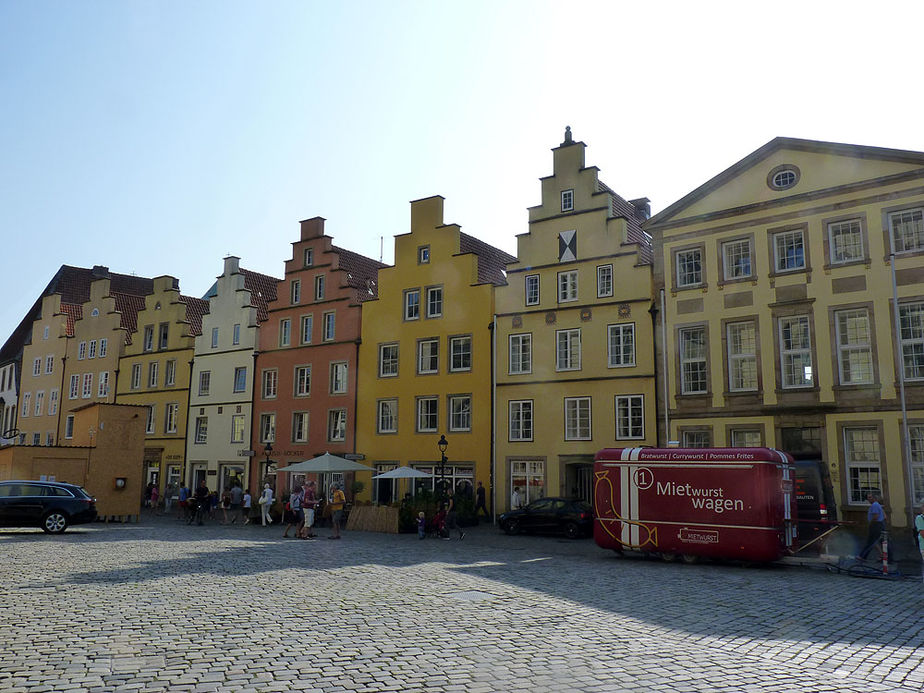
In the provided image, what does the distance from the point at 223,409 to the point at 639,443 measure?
25.4 m

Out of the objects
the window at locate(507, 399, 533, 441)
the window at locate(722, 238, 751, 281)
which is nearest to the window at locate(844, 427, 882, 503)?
the window at locate(722, 238, 751, 281)

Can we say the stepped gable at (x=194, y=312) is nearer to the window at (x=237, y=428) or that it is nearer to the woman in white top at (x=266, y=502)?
the window at (x=237, y=428)

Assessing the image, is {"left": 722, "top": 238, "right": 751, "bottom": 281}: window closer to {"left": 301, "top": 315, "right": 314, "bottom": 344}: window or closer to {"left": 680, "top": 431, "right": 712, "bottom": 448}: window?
{"left": 680, "top": 431, "right": 712, "bottom": 448}: window

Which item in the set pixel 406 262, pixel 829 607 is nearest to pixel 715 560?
pixel 829 607

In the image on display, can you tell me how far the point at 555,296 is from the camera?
113 feet

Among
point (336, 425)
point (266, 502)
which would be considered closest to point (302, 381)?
point (336, 425)

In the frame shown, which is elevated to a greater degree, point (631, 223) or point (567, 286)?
point (631, 223)

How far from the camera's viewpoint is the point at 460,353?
3741 cm

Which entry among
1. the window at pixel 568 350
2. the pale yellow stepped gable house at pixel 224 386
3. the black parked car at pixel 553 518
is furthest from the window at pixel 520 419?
the pale yellow stepped gable house at pixel 224 386

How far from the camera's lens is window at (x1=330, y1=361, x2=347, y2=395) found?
4128 centimetres

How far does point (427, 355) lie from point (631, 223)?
11028 mm

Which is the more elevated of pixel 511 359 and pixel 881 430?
pixel 511 359

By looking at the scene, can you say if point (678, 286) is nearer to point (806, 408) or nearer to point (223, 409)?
point (806, 408)

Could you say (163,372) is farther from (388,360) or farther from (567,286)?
(567,286)
